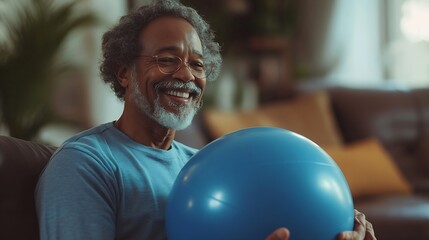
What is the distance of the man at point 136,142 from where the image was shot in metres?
1.20

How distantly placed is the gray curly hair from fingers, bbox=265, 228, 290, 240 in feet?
1.97

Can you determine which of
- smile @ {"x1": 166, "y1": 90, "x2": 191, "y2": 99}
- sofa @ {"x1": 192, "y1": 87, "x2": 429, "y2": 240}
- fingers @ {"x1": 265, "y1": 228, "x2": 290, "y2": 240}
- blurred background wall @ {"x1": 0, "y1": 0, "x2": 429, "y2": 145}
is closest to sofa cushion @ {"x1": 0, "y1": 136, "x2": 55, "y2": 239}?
smile @ {"x1": 166, "y1": 90, "x2": 191, "y2": 99}

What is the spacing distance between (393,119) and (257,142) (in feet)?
7.01

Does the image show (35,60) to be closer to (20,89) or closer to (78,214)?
(20,89)

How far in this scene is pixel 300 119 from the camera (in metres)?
3.16

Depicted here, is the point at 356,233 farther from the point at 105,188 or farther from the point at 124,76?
the point at 124,76

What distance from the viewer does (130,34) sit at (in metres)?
1.48

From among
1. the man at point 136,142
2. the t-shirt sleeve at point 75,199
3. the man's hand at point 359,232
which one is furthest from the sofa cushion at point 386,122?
the t-shirt sleeve at point 75,199

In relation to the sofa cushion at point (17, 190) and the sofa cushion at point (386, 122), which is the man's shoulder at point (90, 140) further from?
the sofa cushion at point (386, 122)

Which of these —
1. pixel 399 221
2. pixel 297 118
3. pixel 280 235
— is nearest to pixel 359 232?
pixel 280 235

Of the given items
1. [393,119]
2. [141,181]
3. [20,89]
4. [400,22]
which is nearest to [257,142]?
[141,181]

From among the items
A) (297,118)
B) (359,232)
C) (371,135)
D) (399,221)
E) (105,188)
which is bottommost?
(399,221)

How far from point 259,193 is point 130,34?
0.57 m

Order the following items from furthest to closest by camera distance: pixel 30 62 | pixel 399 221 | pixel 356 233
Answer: pixel 30 62
pixel 399 221
pixel 356 233
